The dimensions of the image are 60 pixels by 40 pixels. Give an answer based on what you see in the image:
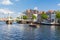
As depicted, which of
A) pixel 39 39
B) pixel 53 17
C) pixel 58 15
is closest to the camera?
pixel 39 39

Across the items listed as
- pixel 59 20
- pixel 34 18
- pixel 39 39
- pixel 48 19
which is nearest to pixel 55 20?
pixel 59 20

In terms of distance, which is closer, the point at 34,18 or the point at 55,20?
the point at 55,20

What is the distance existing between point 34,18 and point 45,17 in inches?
1030

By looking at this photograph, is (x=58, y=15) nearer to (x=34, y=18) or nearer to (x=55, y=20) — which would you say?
(x=55, y=20)

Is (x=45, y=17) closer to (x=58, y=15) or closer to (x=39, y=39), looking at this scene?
(x=58, y=15)

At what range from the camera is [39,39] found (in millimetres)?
38125

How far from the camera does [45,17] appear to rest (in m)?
138

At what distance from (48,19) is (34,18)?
2639cm

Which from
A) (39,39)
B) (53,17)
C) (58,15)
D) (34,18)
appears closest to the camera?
(39,39)

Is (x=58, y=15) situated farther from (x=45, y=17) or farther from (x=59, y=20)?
(x=45, y=17)

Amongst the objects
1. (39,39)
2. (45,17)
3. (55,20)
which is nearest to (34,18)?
(45,17)

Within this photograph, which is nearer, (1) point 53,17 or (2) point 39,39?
(2) point 39,39

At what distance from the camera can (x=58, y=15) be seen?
11712cm

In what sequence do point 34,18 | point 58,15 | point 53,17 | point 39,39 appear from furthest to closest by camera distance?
point 34,18 → point 53,17 → point 58,15 → point 39,39
